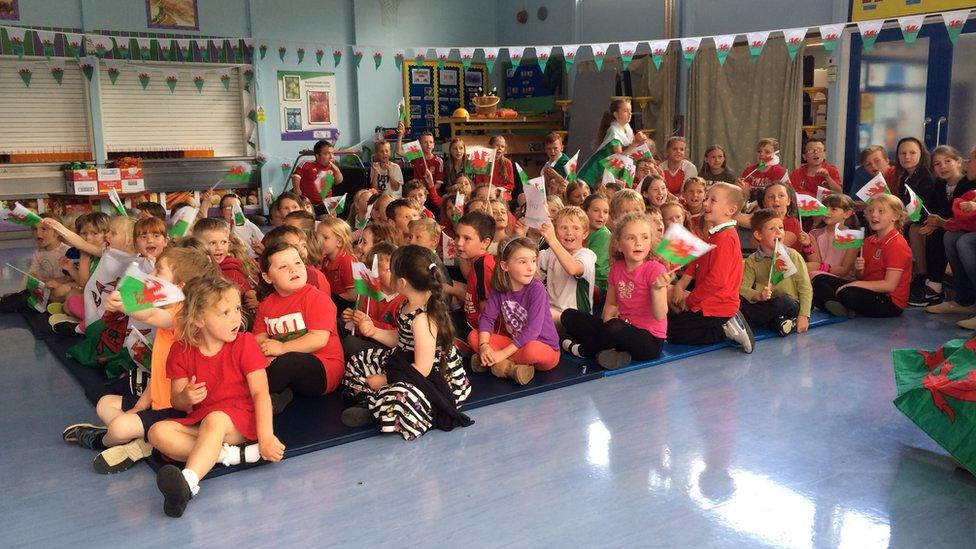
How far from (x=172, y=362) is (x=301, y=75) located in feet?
31.7

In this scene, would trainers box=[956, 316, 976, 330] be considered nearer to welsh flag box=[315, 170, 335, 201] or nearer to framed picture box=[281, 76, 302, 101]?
welsh flag box=[315, 170, 335, 201]

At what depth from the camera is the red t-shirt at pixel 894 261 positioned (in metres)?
5.09

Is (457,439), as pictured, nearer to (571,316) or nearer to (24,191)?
(571,316)

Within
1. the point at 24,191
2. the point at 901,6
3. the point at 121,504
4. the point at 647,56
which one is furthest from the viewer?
the point at 647,56

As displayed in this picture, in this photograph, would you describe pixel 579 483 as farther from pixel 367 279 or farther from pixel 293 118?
pixel 293 118

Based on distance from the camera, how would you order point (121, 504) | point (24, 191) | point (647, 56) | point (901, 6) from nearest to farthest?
point (121, 504)
point (901, 6)
point (24, 191)
point (647, 56)

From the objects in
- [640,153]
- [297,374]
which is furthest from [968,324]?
[297,374]

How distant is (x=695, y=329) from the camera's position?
4.54m

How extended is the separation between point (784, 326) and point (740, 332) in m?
0.49

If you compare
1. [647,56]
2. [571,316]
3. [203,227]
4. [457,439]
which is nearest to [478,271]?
[571,316]

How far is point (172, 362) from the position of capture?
9.64 feet

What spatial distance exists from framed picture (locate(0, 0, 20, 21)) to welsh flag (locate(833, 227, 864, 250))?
31.9 ft

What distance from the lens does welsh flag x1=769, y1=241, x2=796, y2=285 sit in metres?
4.78

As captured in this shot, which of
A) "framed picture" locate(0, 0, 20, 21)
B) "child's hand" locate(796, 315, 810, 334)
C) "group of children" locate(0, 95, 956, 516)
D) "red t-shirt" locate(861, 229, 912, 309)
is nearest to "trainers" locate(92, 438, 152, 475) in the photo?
"group of children" locate(0, 95, 956, 516)
